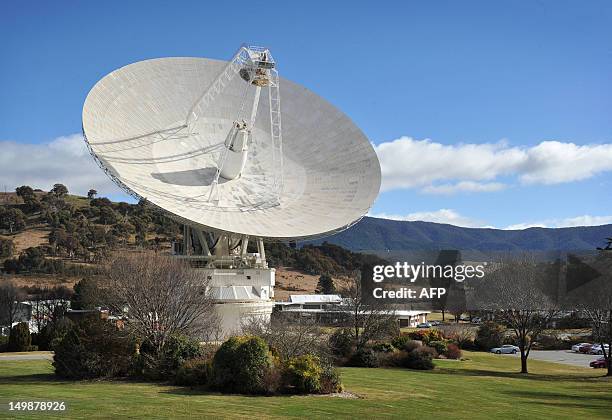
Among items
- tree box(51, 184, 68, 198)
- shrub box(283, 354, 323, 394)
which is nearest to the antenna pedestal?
shrub box(283, 354, 323, 394)

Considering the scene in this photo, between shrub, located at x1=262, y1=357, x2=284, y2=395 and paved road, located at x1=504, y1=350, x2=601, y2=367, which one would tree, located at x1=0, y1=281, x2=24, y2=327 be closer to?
paved road, located at x1=504, y1=350, x2=601, y2=367

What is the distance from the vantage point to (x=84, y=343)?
2572cm

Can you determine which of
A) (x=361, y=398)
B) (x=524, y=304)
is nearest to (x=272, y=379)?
(x=361, y=398)

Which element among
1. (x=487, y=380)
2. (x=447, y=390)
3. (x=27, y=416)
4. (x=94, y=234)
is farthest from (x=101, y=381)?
(x=94, y=234)

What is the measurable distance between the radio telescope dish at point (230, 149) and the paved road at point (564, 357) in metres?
20.5

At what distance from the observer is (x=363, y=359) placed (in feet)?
130

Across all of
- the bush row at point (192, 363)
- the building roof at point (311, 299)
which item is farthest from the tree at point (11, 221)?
the bush row at point (192, 363)

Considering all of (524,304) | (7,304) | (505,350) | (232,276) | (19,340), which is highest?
(232,276)

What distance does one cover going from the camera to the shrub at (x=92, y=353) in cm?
2550

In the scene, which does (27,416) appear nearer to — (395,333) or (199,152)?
(199,152)

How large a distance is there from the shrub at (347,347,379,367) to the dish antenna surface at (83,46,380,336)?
738 centimetres

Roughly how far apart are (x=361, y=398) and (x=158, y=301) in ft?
33.6

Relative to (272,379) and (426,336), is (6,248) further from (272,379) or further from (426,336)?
(272,379)

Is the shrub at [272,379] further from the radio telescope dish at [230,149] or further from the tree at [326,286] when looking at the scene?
the tree at [326,286]
